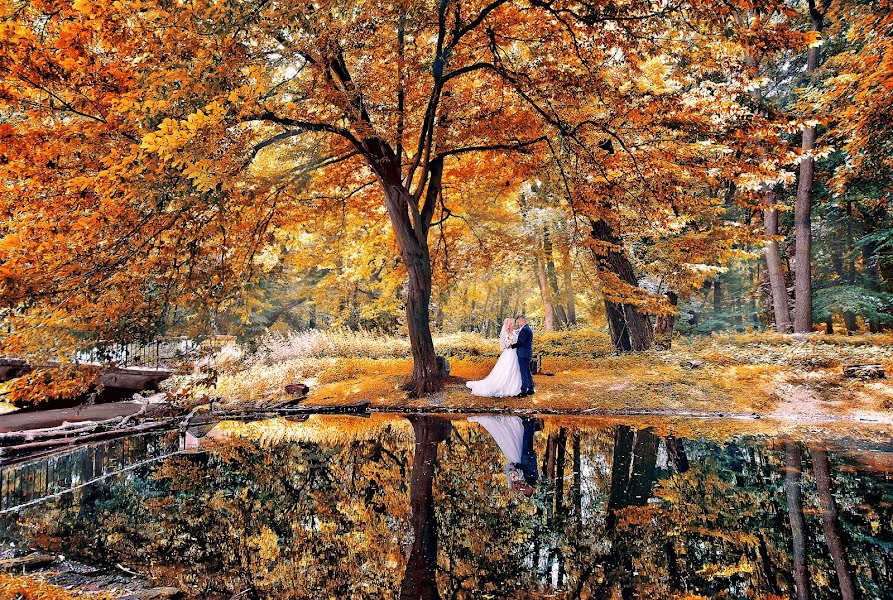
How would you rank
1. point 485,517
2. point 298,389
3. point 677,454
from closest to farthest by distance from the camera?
1. point 485,517
2. point 677,454
3. point 298,389

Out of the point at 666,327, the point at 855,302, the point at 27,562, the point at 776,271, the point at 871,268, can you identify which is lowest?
the point at 27,562

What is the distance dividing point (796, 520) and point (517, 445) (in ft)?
12.7

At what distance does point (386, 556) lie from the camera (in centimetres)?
401

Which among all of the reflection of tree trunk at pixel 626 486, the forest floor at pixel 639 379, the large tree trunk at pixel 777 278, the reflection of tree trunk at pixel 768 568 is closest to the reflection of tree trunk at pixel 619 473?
the reflection of tree trunk at pixel 626 486

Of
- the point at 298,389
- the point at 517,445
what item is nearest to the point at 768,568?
the point at 517,445


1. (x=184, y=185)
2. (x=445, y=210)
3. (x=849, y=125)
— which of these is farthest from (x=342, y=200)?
(x=849, y=125)

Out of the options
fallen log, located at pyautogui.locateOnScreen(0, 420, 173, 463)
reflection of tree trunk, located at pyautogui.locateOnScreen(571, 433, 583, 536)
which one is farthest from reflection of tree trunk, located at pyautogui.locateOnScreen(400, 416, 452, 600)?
fallen log, located at pyautogui.locateOnScreen(0, 420, 173, 463)

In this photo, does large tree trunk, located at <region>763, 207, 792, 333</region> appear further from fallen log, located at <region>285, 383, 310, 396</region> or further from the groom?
fallen log, located at <region>285, 383, 310, 396</region>

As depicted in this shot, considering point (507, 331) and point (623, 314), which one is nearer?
point (507, 331)

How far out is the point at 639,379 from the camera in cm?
1288

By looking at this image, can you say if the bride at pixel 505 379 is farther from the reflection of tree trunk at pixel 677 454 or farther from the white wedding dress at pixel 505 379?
the reflection of tree trunk at pixel 677 454

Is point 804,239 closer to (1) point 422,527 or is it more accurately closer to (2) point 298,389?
(2) point 298,389

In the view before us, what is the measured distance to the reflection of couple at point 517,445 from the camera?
5.89 m

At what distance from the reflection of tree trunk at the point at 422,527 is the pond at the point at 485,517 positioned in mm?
19
